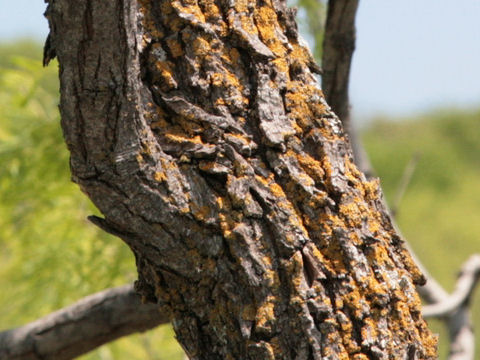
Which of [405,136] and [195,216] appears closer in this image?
[195,216]

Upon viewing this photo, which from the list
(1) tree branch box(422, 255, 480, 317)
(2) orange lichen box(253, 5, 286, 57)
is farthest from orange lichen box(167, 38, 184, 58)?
(1) tree branch box(422, 255, 480, 317)

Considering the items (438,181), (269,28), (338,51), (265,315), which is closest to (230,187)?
(265,315)

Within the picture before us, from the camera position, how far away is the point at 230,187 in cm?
133

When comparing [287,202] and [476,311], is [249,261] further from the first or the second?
[476,311]

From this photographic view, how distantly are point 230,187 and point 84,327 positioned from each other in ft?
2.80

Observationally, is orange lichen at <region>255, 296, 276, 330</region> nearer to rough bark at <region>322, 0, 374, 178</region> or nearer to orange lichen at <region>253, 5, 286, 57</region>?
orange lichen at <region>253, 5, 286, 57</region>

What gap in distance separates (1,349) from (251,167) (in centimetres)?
109

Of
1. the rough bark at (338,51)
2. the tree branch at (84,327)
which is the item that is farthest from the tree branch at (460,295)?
the tree branch at (84,327)

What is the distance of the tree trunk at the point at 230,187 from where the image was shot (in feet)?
4.22

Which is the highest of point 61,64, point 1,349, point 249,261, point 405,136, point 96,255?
point 405,136

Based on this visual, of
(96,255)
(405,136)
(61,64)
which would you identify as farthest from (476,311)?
(61,64)

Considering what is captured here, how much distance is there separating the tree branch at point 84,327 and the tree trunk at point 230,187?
55 centimetres

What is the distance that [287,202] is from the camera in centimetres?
136

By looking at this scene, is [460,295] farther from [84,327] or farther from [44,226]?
[44,226]
